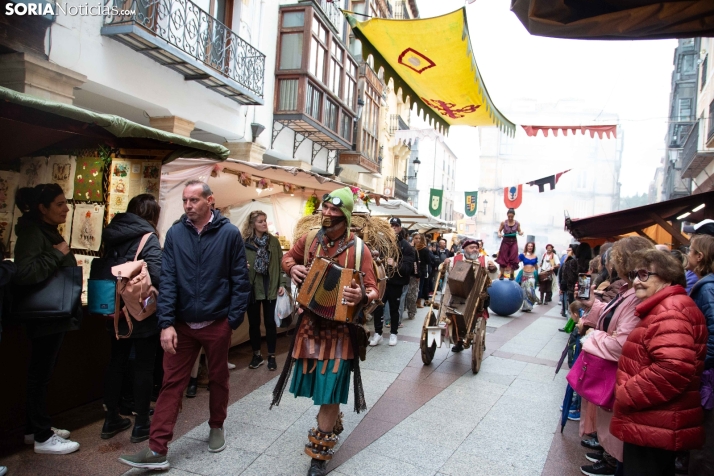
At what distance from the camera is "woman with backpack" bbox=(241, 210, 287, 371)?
19.9 ft

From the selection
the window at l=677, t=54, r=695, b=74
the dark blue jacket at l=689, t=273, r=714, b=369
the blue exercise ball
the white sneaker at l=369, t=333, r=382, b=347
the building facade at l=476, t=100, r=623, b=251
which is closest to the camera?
the dark blue jacket at l=689, t=273, r=714, b=369

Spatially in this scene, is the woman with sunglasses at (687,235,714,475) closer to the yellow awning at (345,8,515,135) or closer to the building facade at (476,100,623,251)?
the yellow awning at (345,8,515,135)

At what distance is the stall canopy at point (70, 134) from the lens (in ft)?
11.5

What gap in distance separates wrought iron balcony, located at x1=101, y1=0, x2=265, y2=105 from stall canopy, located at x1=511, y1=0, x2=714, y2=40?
8.43 m

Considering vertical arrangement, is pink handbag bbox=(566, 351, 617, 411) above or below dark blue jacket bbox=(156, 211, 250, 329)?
below

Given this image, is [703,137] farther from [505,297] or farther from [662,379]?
[662,379]

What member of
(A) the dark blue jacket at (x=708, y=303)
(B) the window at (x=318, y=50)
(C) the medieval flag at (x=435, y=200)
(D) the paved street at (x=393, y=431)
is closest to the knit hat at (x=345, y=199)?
(D) the paved street at (x=393, y=431)

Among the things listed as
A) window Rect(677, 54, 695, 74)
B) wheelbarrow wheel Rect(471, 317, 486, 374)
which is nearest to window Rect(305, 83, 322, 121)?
wheelbarrow wheel Rect(471, 317, 486, 374)

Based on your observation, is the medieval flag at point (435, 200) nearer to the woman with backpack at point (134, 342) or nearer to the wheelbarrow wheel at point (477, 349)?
the wheelbarrow wheel at point (477, 349)

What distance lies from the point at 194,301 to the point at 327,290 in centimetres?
98

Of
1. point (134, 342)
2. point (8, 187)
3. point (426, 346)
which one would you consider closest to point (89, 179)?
point (8, 187)

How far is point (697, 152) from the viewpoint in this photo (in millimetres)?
15906

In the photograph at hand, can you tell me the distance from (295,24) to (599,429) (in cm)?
1390

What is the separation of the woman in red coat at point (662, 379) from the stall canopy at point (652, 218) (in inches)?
202
